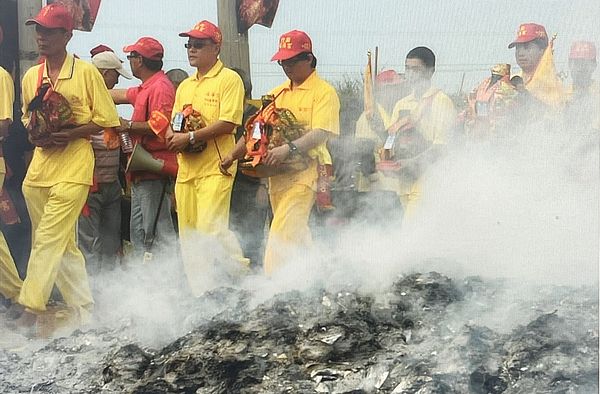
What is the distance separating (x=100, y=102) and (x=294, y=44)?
1.41 meters

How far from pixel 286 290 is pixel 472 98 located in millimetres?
1782

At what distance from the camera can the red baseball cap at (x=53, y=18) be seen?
6414mm

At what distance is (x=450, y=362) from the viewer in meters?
4.27

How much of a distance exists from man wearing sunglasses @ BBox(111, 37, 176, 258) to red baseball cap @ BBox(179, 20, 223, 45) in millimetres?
461

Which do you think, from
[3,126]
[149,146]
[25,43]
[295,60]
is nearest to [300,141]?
[295,60]

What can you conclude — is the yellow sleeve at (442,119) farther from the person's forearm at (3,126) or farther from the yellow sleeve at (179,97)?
the person's forearm at (3,126)

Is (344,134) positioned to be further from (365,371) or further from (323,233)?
(365,371)

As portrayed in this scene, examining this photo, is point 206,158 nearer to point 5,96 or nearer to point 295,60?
point 295,60

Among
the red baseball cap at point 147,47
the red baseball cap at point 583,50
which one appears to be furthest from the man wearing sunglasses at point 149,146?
the red baseball cap at point 583,50

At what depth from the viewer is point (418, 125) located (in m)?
6.38

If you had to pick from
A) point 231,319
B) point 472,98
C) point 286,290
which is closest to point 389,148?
point 472,98

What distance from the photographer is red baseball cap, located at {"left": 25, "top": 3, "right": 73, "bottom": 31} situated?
641 centimetres

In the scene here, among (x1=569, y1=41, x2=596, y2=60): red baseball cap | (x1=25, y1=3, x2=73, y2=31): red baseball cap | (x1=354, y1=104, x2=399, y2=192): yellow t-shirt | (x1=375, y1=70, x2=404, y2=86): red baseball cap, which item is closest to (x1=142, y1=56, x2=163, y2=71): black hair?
(x1=25, y1=3, x2=73, y2=31): red baseball cap

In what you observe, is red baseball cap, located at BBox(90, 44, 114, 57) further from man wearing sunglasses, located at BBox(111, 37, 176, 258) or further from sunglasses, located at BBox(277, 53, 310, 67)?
sunglasses, located at BBox(277, 53, 310, 67)
